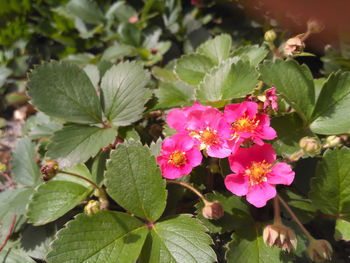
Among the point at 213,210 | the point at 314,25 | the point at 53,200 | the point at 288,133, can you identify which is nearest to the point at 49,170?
the point at 53,200

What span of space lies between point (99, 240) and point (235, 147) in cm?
50

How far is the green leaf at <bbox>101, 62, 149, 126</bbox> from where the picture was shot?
4.28 ft

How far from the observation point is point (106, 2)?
2.18 metres

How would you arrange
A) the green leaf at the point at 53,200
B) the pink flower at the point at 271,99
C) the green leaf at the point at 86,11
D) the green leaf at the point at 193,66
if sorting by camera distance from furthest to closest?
the green leaf at the point at 86,11
the green leaf at the point at 193,66
the green leaf at the point at 53,200
the pink flower at the point at 271,99

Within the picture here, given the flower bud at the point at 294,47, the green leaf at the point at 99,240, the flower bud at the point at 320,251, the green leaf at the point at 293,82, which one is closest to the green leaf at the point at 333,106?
the green leaf at the point at 293,82

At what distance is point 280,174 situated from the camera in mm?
986

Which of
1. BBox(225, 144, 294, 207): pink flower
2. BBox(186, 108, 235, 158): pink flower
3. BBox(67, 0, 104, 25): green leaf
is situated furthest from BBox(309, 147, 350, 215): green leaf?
BBox(67, 0, 104, 25): green leaf

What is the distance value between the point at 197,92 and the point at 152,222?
1.62 feet

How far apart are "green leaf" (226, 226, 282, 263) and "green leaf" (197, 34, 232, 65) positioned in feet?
2.52

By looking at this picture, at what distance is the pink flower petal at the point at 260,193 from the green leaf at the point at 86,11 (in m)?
1.56

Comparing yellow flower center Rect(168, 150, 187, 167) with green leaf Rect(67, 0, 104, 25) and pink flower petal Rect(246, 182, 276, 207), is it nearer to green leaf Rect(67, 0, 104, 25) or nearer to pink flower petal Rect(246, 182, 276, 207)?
pink flower petal Rect(246, 182, 276, 207)

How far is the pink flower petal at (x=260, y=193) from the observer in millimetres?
965

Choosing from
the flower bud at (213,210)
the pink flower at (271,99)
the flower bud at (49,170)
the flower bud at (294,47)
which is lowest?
the flower bud at (213,210)

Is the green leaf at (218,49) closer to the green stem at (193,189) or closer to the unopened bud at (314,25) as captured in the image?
the unopened bud at (314,25)
